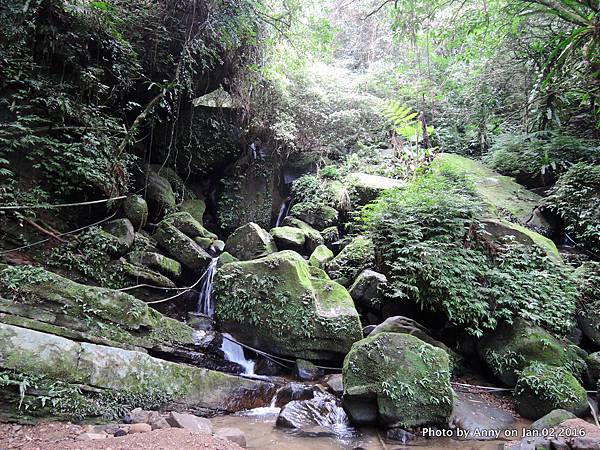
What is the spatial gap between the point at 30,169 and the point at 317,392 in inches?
237

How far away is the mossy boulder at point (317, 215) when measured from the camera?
974 centimetres

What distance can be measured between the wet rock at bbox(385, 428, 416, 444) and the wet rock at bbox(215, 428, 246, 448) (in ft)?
5.75

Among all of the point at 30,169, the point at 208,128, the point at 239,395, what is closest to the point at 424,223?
the point at 239,395

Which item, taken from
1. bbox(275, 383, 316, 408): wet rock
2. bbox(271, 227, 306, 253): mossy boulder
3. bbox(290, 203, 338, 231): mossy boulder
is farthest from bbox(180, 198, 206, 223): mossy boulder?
bbox(275, 383, 316, 408): wet rock

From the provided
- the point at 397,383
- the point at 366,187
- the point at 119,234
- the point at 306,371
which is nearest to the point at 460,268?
the point at 397,383

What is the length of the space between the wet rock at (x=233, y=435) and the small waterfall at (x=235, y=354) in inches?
82.3

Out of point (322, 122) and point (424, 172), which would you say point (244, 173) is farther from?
point (424, 172)

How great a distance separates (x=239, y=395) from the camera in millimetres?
4918

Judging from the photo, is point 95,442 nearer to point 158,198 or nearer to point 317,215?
point 158,198

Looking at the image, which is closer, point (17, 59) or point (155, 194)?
point (17, 59)

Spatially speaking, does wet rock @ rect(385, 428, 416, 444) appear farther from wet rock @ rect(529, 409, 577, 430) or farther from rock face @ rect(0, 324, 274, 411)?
rock face @ rect(0, 324, 274, 411)

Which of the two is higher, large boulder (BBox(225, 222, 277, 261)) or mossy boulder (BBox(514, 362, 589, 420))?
large boulder (BBox(225, 222, 277, 261))

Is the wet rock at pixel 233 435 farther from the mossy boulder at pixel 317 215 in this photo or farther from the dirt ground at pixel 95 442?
the mossy boulder at pixel 317 215

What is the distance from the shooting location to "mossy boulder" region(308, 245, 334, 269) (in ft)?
26.0
